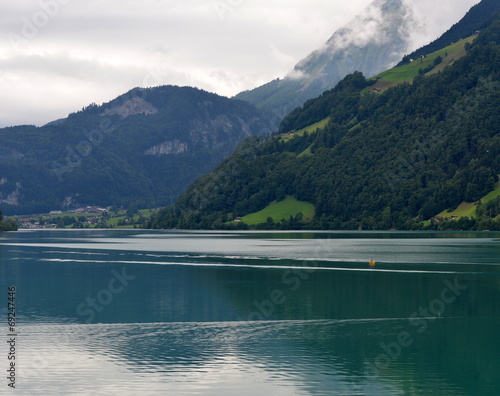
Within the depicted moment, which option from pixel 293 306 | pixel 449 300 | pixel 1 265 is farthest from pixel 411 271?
pixel 1 265

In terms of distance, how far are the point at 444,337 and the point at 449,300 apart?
2160 centimetres

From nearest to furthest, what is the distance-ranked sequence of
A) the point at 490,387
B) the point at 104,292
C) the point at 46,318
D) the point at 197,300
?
1. the point at 490,387
2. the point at 46,318
3. the point at 197,300
4. the point at 104,292

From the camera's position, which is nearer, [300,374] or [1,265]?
[300,374]

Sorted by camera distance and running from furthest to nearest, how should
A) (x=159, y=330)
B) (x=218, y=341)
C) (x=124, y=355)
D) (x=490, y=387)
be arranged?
(x=159, y=330)
(x=218, y=341)
(x=124, y=355)
(x=490, y=387)

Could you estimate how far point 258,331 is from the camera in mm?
60688

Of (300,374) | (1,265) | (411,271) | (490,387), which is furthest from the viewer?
(1,265)

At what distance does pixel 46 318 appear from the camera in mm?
69000

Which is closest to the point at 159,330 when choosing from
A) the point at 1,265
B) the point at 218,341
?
the point at 218,341

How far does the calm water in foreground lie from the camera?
145ft

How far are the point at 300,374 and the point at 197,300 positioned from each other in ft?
120

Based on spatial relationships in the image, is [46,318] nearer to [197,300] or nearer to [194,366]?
[197,300]

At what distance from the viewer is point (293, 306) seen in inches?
2975

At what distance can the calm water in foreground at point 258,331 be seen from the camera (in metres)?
44.1

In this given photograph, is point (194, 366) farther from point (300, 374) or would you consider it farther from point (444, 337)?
point (444, 337)
